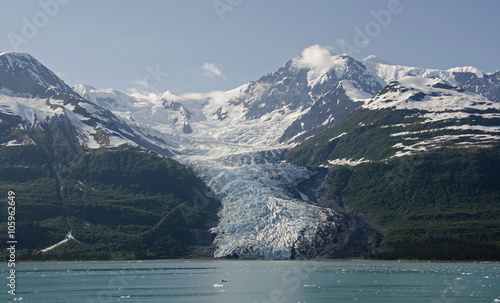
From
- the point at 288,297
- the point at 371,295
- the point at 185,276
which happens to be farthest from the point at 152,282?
the point at 371,295

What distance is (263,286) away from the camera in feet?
478

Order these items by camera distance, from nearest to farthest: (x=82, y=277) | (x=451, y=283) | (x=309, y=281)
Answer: (x=451, y=283), (x=309, y=281), (x=82, y=277)

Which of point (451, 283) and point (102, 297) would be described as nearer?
point (102, 297)

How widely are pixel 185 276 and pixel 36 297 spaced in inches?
2442

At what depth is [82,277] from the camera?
17625cm

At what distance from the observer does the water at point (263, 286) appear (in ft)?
411

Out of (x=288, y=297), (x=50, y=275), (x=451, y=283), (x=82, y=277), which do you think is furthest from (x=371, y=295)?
(x=50, y=275)

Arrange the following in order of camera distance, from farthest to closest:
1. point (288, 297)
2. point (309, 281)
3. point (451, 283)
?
1. point (309, 281)
2. point (451, 283)
3. point (288, 297)

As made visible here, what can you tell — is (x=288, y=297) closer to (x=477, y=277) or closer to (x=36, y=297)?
(x=36, y=297)

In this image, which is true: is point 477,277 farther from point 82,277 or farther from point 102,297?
point 82,277

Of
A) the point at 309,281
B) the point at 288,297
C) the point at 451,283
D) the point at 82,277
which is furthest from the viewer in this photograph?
the point at 82,277

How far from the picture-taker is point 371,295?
129 m

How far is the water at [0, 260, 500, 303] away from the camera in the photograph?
411 feet

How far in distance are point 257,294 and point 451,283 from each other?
55.3 meters
